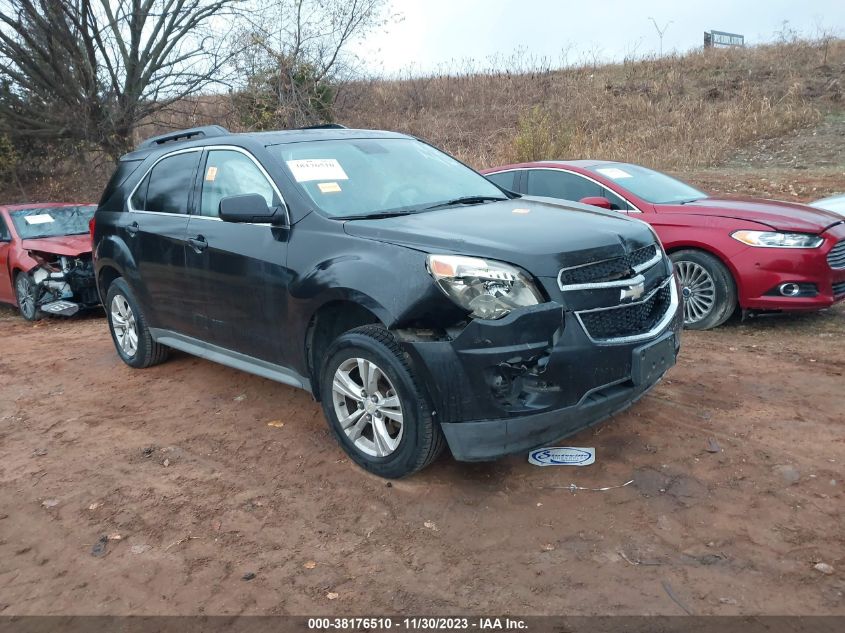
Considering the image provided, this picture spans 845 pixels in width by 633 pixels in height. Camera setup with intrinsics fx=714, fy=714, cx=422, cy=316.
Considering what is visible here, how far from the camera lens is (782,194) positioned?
12.9 meters

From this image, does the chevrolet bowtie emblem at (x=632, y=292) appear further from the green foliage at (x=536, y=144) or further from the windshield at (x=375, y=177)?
the green foliage at (x=536, y=144)

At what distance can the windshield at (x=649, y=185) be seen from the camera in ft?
22.6

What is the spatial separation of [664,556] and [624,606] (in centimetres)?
40

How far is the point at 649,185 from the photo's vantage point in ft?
23.3

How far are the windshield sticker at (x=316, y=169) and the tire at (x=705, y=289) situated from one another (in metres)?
3.34

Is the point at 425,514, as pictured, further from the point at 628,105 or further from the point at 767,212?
the point at 628,105

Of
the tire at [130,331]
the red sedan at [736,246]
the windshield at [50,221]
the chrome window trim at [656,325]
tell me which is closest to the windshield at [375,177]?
the chrome window trim at [656,325]

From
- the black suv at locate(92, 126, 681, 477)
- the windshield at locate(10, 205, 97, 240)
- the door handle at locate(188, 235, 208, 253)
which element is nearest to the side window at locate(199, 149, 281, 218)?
the black suv at locate(92, 126, 681, 477)

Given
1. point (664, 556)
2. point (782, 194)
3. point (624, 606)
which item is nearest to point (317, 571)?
point (624, 606)

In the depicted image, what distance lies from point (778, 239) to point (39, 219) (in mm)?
8823

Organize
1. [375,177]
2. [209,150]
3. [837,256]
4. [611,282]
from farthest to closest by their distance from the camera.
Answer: [837,256], [209,150], [375,177], [611,282]

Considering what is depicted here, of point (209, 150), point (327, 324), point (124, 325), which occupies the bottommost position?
point (124, 325)

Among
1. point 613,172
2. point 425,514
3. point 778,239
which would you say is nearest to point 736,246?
point 778,239

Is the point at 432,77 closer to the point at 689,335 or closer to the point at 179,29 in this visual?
the point at 179,29
